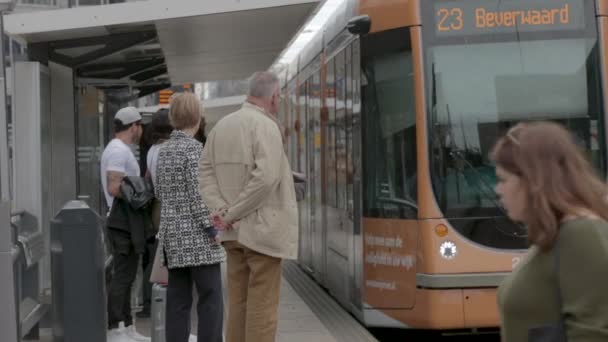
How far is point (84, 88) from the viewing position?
1069cm

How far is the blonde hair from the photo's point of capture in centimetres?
717

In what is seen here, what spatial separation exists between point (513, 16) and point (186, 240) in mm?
3286

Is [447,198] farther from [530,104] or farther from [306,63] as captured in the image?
[306,63]

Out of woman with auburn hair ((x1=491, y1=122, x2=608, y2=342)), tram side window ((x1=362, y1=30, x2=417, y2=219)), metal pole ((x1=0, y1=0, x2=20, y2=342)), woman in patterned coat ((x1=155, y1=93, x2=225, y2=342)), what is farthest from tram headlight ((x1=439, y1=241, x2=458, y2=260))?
woman with auburn hair ((x1=491, y1=122, x2=608, y2=342))

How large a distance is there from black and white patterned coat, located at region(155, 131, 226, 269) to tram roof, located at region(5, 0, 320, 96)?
215 cm

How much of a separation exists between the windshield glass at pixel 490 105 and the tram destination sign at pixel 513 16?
99 millimetres

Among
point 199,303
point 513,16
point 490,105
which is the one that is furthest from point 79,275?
point 513,16

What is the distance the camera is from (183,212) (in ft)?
23.0

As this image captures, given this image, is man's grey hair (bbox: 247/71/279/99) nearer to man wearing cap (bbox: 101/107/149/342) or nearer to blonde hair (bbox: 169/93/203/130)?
blonde hair (bbox: 169/93/203/130)

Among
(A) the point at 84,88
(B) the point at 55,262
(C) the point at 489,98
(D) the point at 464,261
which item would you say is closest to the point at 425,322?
(D) the point at 464,261

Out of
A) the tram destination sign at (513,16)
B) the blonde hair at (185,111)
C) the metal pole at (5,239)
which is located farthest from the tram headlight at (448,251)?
the metal pole at (5,239)

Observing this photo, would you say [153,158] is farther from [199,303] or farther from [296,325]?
[199,303]

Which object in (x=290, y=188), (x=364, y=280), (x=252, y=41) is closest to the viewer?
(x=290, y=188)

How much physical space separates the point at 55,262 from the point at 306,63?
7.51 m
